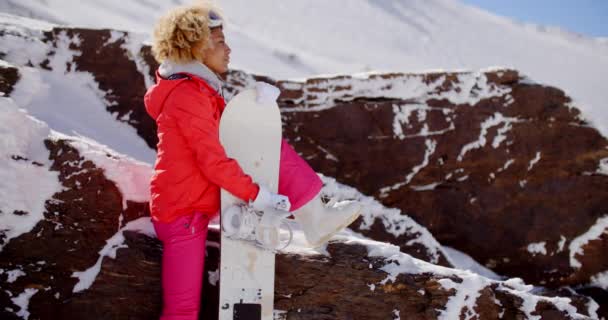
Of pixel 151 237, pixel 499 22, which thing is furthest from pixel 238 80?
pixel 499 22

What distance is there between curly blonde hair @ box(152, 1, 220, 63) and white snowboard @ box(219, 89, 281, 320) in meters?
0.32

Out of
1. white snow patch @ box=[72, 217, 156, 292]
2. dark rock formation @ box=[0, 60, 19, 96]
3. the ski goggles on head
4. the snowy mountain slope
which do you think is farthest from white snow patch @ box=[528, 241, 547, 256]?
the snowy mountain slope

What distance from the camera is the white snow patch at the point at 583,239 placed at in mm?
4949

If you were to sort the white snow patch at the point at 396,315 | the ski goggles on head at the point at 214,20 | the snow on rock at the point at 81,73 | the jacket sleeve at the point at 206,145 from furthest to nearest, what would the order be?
the snow on rock at the point at 81,73 → the white snow patch at the point at 396,315 → the ski goggles on head at the point at 214,20 → the jacket sleeve at the point at 206,145

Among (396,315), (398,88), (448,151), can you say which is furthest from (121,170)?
(448,151)

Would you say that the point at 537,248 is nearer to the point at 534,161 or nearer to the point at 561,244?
the point at 561,244

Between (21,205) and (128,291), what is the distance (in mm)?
736

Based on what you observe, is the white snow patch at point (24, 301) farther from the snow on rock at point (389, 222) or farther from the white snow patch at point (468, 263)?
the white snow patch at point (468, 263)

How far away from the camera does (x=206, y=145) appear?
7.16ft

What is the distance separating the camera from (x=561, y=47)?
79.4 feet

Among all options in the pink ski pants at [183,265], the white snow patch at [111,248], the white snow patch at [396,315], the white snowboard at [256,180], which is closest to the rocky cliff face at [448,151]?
the white snow patch at [111,248]

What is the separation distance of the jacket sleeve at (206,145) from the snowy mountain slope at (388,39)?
389 inches

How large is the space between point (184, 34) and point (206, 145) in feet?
1.98

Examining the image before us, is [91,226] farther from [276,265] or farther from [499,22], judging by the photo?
[499,22]
